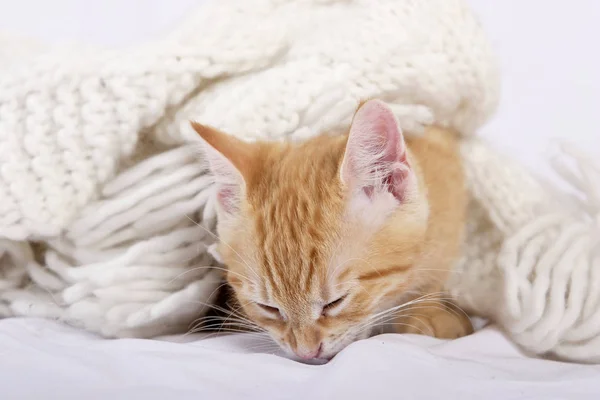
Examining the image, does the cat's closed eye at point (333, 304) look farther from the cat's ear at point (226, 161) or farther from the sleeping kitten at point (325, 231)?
the cat's ear at point (226, 161)

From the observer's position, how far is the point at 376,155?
0.77 meters

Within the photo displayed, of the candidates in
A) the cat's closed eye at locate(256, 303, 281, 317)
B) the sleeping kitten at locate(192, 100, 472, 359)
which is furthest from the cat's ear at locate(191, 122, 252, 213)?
the cat's closed eye at locate(256, 303, 281, 317)

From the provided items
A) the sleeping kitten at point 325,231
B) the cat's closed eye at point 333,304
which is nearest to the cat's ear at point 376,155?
the sleeping kitten at point 325,231

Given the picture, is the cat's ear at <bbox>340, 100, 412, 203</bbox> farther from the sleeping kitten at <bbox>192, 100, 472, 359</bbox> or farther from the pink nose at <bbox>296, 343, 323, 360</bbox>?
the pink nose at <bbox>296, 343, 323, 360</bbox>

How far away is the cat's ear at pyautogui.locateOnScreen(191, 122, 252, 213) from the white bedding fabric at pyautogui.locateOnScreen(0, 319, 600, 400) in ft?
0.71

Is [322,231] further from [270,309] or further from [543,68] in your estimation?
[543,68]

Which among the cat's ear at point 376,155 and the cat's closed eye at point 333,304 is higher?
the cat's ear at point 376,155

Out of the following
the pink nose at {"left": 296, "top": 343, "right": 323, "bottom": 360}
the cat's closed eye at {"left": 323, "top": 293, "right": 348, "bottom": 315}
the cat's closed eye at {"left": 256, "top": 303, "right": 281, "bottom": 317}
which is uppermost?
the cat's closed eye at {"left": 323, "top": 293, "right": 348, "bottom": 315}

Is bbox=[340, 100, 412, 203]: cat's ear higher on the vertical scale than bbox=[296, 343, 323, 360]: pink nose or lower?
higher

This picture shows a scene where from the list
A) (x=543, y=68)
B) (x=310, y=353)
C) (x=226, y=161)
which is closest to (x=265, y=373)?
(x=310, y=353)

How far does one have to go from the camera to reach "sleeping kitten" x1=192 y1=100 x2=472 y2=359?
79 centimetres

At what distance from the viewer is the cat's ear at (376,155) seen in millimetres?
730

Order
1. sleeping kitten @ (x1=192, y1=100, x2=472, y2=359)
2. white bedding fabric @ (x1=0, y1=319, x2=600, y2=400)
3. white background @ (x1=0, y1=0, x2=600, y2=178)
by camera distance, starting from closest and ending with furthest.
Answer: white bedding fabric @ (x1=0, y1=319, x2=600, y2=400) → sleeping kitten @ (x1=192, y1=100, x2=472, y2=359) → white background @ (x1=0, y1=0, x2=600, y2=178)

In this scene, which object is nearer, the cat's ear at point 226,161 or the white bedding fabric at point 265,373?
the white bedding fabric at point 265,373
